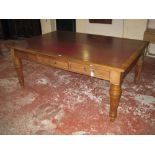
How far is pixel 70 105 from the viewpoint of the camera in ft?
7.42

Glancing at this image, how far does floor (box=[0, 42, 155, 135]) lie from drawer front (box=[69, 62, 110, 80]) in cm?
56

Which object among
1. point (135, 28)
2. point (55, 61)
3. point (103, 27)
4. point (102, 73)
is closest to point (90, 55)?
point (102, 73)

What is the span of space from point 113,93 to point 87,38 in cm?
112

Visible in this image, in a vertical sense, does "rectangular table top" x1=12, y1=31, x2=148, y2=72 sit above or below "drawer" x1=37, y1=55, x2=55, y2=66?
above

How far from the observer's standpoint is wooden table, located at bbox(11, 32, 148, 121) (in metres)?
1.70

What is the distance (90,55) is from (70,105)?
744 millimetres

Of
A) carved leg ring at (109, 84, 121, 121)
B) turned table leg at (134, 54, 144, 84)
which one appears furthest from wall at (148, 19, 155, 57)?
carved leg ring at (109, 84, 121, 121)

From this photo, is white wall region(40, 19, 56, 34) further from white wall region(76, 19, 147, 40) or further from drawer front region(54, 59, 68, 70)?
drawer front region(54, 59, 68, 70)

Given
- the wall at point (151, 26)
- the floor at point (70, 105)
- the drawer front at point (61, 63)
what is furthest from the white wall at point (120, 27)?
the drawer front at point (61, 63)

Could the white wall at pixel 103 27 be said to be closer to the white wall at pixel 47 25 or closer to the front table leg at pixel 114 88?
the white wall at pixel 47 25

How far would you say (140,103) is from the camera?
7.34 feet

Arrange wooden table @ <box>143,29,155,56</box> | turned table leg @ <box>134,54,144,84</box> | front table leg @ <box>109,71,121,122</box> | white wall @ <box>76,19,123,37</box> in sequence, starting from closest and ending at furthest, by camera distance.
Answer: front table leg @ <box>109,71,121,122</box> < turned table leg @ <box>134,54,144,84</box> < wooden table @ <box>143,29,155,56</box> < white wall @ <box>76,19,123,37</box>

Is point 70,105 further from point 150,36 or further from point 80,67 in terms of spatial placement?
point 150,36
